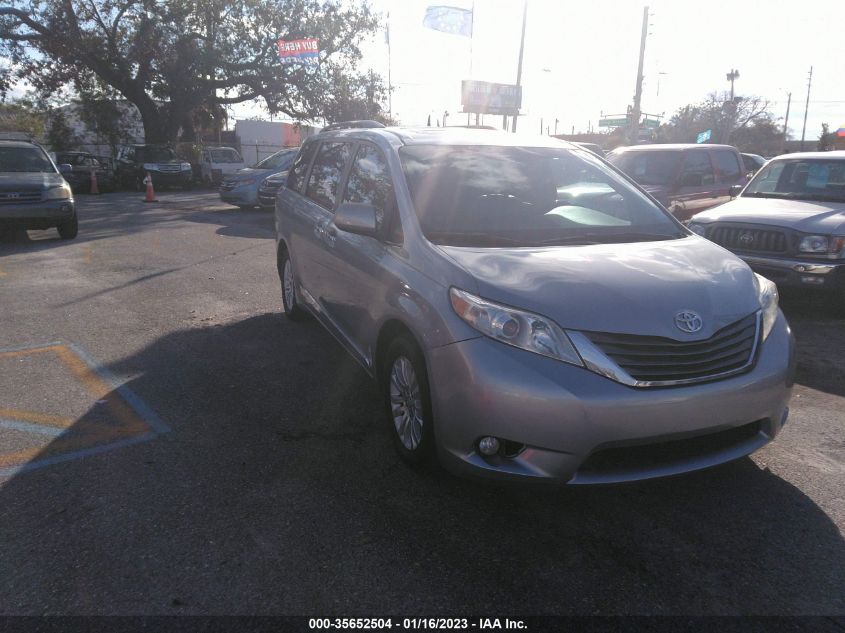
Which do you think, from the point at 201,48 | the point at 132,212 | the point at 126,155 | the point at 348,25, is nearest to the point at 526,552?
the point at 132,212

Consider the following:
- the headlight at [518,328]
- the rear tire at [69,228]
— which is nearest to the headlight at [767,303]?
the headlight at [518,328]

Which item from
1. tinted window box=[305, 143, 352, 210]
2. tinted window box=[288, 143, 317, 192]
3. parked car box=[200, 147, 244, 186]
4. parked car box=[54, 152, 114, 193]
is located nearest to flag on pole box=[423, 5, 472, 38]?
parked car box=[200, 147, 244, 186]

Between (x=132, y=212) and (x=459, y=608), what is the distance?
1785 cm

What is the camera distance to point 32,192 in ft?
37.0

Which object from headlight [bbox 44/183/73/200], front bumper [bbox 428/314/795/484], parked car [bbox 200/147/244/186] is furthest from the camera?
parked car [bbox 200/147/244/186]

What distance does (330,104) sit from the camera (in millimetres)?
34312

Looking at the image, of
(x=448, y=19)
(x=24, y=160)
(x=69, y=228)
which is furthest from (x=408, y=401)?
(x=448, y=19)

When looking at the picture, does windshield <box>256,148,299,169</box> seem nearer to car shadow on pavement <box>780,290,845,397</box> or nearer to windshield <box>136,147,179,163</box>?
windshield <box>136,147,179,163</box>

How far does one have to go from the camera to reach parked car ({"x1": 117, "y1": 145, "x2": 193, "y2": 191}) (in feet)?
88.6

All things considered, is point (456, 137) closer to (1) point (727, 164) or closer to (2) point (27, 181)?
(1) point (727, 164)

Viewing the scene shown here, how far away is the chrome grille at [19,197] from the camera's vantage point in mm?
11062

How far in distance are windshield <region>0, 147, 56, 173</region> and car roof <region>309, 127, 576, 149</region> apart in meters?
9.72

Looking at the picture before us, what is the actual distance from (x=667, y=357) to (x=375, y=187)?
2.20m

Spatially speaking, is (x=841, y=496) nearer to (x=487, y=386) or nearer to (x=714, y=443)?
(x=714, y=443)
